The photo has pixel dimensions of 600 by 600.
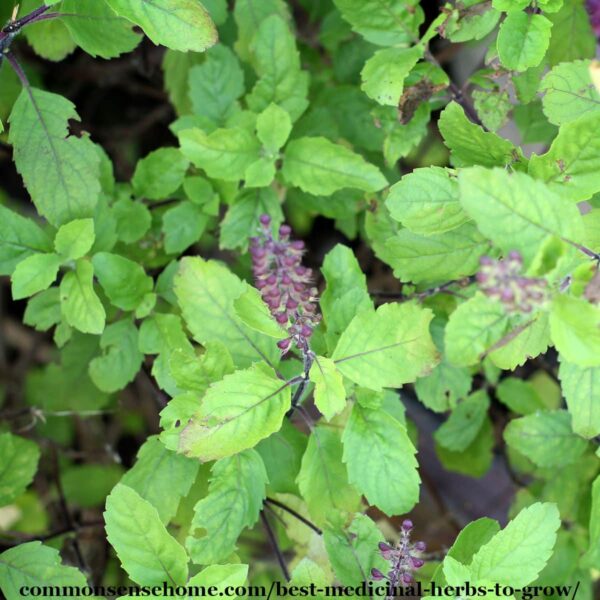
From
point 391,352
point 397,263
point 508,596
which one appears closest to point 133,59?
point 397,263

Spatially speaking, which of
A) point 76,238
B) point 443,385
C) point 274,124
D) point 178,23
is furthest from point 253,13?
point 443,385

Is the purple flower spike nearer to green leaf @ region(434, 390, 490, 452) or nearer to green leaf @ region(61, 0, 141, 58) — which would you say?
green leaf @ region(434, 390, 490, 452)

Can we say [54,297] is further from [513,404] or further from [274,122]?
[513,404]

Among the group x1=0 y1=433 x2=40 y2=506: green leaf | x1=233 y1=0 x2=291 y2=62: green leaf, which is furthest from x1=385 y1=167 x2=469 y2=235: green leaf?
x1=0 y1=433 x2=40 y2=506: green leaf

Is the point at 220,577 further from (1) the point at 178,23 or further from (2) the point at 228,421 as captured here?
(1) the point at 178,23

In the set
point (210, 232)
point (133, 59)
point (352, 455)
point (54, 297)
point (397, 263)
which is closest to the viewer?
point (352, 455)

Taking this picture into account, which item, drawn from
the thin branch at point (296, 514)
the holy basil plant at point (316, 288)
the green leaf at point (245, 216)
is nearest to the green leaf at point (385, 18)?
the holy basil plant at point (316, 288)
